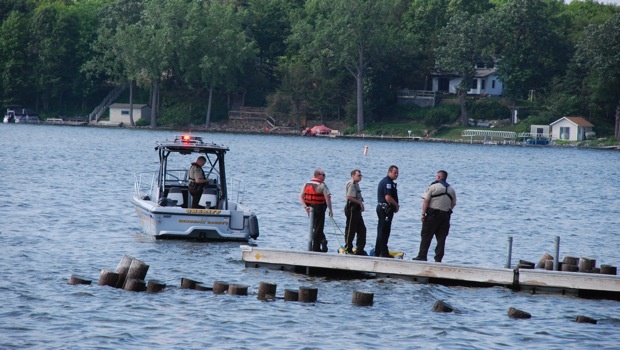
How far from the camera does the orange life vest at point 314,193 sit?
24.5m

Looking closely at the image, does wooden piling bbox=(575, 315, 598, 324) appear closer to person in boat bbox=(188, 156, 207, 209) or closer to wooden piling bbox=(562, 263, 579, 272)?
wooden piling bbox=(562, 263, 579, 272)

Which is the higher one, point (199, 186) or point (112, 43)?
point (112, 43)

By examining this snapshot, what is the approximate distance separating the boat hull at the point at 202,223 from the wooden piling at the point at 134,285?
229 inches

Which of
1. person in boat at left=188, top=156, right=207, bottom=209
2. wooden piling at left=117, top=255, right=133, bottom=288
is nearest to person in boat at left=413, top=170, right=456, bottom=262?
wooden piling at left=117, top=255, right=133, bottom=288

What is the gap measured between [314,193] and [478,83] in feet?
327

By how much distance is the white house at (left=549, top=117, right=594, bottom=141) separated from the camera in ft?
369

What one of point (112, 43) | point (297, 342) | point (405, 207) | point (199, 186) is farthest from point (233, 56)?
point (297, 342)

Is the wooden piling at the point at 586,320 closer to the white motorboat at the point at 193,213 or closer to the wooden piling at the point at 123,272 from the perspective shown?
the wooden piling at the point at 123,272

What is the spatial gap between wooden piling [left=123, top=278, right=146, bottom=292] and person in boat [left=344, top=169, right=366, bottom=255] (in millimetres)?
4539

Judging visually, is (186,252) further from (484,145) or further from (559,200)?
(484,145)

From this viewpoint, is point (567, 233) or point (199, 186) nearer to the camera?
point (199, 186)

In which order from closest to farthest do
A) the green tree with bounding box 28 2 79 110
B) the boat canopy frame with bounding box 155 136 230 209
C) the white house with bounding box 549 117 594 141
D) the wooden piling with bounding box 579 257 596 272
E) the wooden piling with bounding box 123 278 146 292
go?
the wooden piling with bounding box 123 278 146 292 < the wooden piling with bounding box 579 257 596 272 < the boat canopy frame with bounding box 155 136 230 209 < the white house with bounding box 549 117 594 141 < the green tree with bounding box 28 2 79 110

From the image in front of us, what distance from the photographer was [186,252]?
2853 centimetres

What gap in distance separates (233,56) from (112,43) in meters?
13.4
